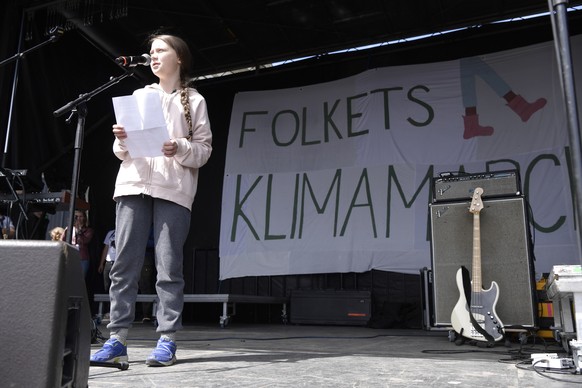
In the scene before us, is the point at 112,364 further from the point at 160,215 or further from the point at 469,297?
the point at 469,297

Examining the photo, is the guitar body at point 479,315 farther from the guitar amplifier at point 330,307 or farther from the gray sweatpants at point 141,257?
the guitar amplifier at point 330,307

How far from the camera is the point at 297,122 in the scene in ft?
19.5

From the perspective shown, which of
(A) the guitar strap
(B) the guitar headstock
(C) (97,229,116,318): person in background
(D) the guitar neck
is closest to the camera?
(A) the guitar strap

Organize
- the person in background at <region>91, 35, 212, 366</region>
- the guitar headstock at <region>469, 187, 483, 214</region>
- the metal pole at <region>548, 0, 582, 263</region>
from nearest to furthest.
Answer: the metal pole at <region>548, 0, 582, 263</region>
the person in background at <region>91, 35, 212, 366</region>
the guitar headstock at <region>469, 187, 483, 214</region>

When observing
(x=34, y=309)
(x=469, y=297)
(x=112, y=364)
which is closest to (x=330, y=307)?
(x=469, y=297)

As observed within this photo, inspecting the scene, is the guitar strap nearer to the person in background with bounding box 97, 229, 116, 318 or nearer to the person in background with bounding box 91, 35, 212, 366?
the person in background with bounding box 91, 35, 212, 366

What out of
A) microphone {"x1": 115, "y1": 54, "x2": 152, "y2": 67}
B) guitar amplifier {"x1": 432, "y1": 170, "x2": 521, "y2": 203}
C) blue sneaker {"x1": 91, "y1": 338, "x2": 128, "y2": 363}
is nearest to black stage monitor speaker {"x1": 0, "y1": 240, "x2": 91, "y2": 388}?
blue sneaker {"x1": 91, "y1": 338, "x2": 128, "y2": 363}

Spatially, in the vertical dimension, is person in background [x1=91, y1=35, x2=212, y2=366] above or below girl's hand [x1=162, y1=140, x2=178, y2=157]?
below

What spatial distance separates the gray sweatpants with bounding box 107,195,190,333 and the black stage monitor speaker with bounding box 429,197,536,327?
200 cm

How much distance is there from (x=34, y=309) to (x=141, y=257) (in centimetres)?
112

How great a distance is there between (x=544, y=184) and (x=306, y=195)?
249 centimetres

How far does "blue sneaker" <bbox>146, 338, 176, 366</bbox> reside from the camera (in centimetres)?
161

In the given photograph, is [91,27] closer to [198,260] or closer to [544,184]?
[198,260]

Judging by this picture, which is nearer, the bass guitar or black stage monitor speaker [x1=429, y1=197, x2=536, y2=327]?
the bass guitar
